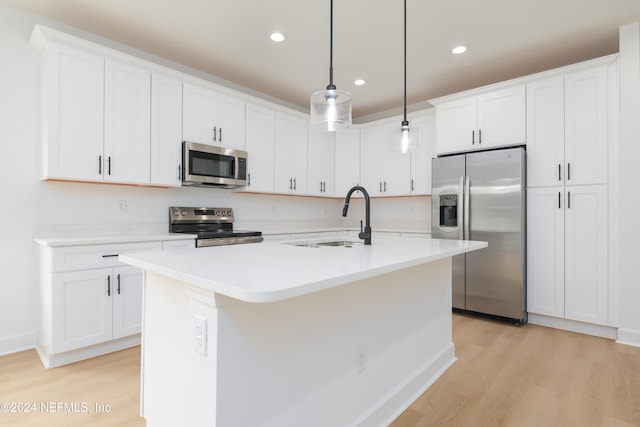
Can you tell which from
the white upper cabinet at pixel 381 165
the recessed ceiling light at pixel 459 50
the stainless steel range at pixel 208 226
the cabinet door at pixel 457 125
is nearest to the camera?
the recessed ceiling light at pixel 459 50

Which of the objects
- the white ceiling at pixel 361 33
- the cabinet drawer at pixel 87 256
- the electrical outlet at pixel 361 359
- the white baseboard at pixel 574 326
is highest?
the white ceiling at pixel 361 33

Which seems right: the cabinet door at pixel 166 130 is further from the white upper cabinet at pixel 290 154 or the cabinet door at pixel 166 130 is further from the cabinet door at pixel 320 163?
the cabinet door at pixel 320 163

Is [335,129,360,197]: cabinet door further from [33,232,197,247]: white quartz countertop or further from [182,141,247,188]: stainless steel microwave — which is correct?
[33,232,197,247]: white quartz countertop

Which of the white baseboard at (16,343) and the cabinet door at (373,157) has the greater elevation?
the cabinet door at (373,157)

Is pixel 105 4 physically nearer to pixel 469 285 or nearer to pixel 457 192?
pixel 457 192

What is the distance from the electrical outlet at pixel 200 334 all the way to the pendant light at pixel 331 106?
Answer: 1.23 m

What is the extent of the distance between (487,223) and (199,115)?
3.18m

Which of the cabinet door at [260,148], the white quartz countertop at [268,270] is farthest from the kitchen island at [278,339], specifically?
the cabinet door at [260,148]

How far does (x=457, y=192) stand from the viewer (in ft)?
12.0

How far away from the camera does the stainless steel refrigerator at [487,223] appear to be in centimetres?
328

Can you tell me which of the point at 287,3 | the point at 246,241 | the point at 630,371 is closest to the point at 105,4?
the point at 287,3

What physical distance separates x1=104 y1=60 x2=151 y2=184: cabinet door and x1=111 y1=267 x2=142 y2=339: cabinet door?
2.65 feet

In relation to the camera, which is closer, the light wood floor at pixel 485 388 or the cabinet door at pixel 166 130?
the light wood floor at pixel 485 388

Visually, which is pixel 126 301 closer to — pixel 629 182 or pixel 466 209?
pixel 466 209
